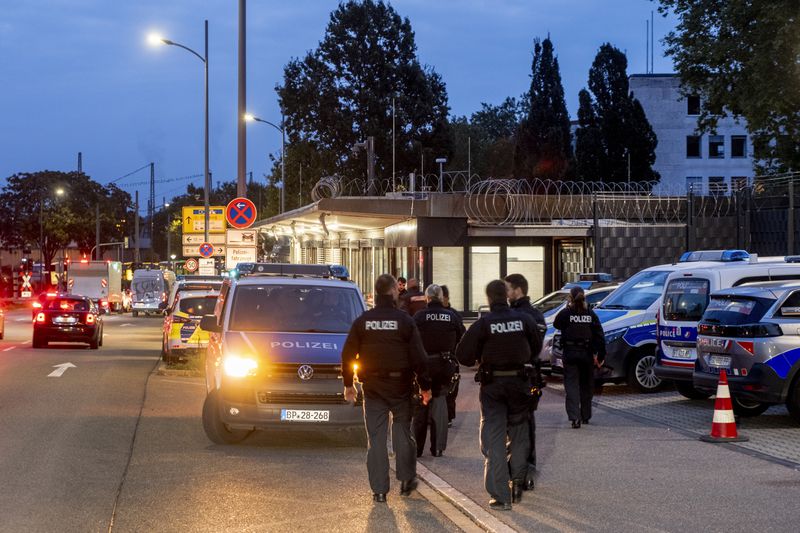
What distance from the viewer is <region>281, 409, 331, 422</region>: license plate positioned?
1284cm

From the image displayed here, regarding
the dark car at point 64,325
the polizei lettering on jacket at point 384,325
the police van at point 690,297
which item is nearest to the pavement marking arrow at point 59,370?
the dark car at point 64,325

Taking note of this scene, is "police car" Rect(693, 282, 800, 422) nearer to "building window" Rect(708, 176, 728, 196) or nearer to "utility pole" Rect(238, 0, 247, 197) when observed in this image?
"utility pole" Rect(238, 0, 247, 197)

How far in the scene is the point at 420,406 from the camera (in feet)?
40.1

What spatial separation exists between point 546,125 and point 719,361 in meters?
56.1

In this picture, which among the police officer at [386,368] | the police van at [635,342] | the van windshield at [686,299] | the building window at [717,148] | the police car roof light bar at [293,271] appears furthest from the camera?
the building window at [717,148]

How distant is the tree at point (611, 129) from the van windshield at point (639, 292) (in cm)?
5139

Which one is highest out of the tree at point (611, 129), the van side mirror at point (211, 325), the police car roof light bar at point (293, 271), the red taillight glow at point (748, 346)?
the tree at point (611, 129)

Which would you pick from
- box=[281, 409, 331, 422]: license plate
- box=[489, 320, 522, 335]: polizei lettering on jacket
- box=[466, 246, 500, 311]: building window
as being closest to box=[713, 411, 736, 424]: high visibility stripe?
box=[281, 409, 331, 422]: license plate

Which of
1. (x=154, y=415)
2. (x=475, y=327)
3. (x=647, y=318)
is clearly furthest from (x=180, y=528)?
(x=647, y=318)

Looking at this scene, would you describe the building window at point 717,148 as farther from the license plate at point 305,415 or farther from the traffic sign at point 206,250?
the license plate at point 305,415

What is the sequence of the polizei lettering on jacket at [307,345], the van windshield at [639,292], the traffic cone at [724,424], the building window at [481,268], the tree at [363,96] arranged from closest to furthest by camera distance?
1. the polizei lettering on jacket at [307,345]
2. the traffic cone at [724,424]
3. the van windshield at [639,292]
4. the building window at [481,268]
5. the tree at [363,96]

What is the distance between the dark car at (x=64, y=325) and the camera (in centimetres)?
3347

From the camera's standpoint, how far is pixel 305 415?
42.2 feet

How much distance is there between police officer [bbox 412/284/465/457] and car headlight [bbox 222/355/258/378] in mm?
1855
